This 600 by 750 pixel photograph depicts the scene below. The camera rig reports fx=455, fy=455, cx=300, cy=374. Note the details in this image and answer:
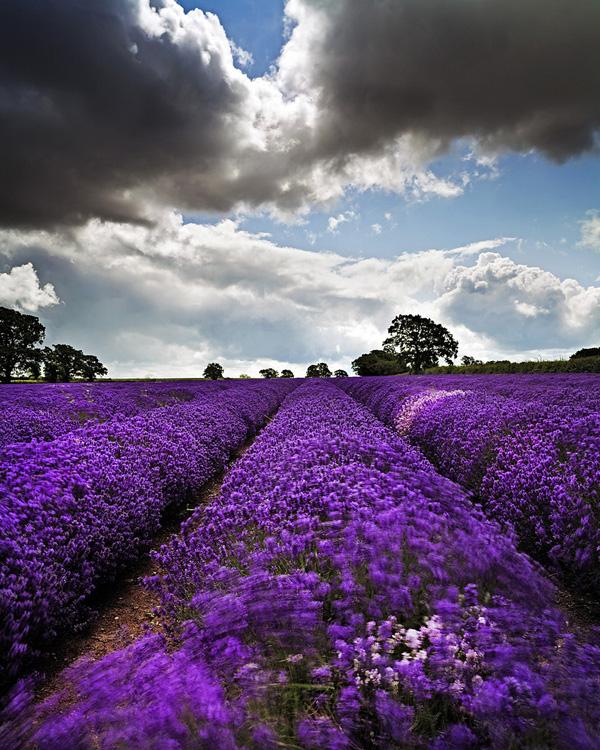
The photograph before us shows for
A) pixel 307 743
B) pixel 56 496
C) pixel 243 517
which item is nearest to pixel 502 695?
pixel 307 743

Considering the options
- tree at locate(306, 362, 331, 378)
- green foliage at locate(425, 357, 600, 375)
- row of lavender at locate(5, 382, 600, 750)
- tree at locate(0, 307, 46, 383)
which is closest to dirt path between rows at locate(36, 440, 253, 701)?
row of lavender at locate(5, 382, 600, 750)

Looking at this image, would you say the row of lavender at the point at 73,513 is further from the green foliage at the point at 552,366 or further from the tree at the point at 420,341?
the tree at the point at 420,341

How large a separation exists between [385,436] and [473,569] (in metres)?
3.74

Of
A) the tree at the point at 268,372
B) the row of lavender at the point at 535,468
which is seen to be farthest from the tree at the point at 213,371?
the row of lavender at the point at 535,468

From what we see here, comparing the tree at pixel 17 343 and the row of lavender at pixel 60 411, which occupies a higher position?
the tree at pixel 17 343

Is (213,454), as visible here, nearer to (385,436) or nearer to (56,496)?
(385,436)

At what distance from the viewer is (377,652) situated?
5.89 ft

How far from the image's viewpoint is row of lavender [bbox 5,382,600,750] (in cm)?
145

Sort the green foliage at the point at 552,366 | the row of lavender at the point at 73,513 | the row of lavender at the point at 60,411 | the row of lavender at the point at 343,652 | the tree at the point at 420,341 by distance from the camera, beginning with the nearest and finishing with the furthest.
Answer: the row of lavender at the point at 343,652
the row of lavender at the point at 73,513
the row of lavender at the point at 60,411
the green foliage at the point at 552,366
the tree at the point at 420,341

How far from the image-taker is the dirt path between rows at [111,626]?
291 centimetres

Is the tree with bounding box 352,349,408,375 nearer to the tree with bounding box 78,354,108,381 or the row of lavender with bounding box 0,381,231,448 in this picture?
the tree with bounding box 78,354,108,381

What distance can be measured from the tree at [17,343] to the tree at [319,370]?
5466cm

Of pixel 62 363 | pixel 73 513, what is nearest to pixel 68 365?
pixel 62 363

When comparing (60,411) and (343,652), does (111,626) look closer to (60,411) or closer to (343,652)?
(343,652)
